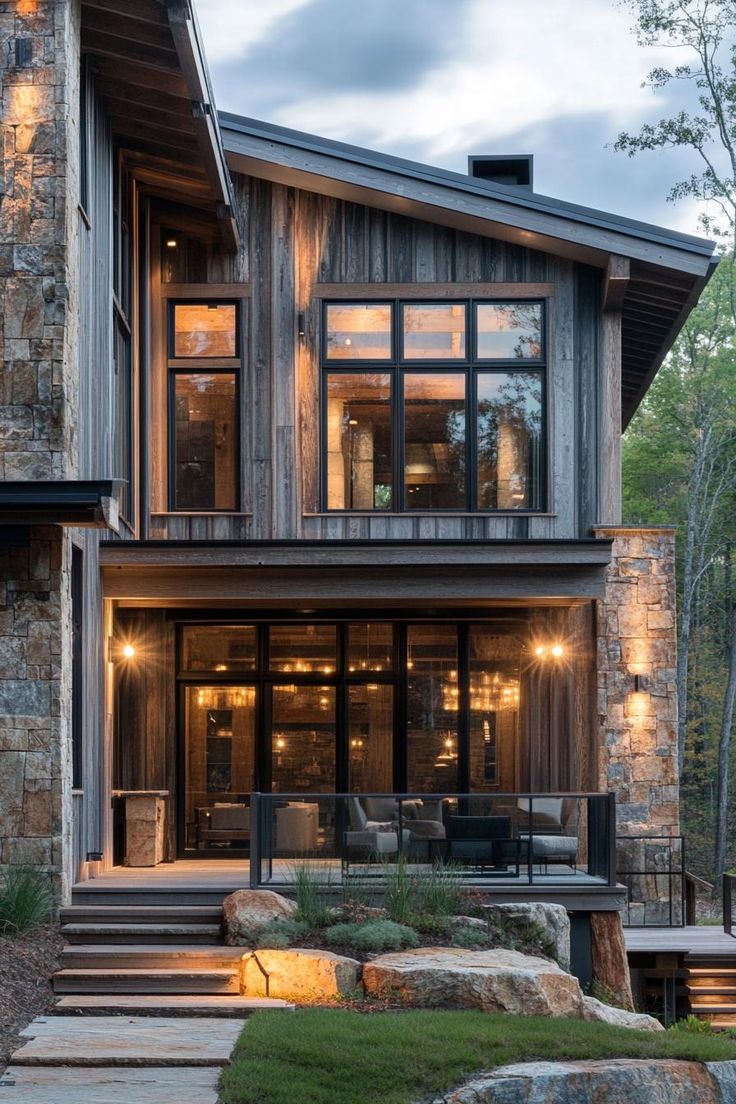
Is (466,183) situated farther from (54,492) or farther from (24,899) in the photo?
(24,899)

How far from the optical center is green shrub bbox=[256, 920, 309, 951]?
10.1 meters

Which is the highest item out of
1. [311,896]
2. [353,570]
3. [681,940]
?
[353,570]

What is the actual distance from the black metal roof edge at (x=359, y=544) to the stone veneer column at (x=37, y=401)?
2435 millimetres

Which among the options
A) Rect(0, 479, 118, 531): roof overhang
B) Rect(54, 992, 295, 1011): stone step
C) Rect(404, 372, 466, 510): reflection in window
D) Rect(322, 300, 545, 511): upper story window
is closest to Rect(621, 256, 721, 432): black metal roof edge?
Rect(322, 300, 545, 511): upper story window

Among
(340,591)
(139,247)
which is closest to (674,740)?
(340,591)

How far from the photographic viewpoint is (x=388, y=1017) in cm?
864

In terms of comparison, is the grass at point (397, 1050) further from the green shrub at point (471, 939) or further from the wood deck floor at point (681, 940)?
the wood deck floor at point (681, 940)

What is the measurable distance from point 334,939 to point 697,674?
22041 millimetres

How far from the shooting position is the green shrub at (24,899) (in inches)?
406

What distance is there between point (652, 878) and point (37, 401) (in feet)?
26.0

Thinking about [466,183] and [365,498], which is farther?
[365,498]

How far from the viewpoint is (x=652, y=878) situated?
1459 centimetres

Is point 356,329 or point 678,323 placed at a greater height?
point 678,323

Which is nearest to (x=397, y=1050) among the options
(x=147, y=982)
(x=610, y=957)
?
(x=147, y=982)
